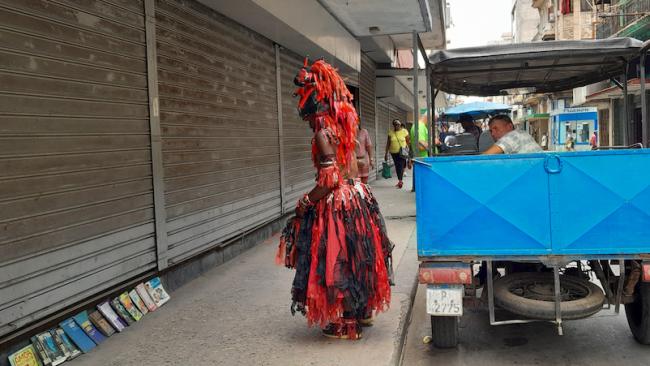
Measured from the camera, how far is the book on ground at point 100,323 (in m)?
4.20

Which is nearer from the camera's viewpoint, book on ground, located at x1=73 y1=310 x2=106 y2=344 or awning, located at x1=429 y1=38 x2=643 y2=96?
book on ground, located at x1=73 y1=310 x2=106 y2=344

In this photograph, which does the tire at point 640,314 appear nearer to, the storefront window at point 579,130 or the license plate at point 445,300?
the license plate at point 445,300

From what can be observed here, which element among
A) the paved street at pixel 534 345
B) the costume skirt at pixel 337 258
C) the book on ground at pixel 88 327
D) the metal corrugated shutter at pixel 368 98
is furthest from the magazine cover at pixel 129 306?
the metal corrugated shutter at pixel 368 98

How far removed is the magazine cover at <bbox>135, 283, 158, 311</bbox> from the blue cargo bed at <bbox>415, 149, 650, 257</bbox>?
2444 mm

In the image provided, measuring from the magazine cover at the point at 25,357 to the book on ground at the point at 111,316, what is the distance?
704mm

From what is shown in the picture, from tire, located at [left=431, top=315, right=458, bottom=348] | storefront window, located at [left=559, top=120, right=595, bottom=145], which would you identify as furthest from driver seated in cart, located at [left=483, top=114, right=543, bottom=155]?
storefront window, located at [left=559, top=120, right=595, bottom=145]

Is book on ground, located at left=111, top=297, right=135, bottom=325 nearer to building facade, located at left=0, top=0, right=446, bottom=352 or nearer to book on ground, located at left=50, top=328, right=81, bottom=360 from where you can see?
building facade, located at left=0, top=0, right=446, bottom=352

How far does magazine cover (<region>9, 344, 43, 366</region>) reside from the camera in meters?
3.40

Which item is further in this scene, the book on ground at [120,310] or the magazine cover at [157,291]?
the magazine cover at [157,291]

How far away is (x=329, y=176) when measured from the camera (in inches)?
151

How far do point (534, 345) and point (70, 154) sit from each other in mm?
3634

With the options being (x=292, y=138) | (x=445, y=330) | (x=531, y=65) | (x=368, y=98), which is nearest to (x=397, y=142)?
(x=368, y=98)

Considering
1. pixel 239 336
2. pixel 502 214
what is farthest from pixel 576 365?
pixel 239 336

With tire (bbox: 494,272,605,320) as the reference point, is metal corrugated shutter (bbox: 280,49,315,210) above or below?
above
